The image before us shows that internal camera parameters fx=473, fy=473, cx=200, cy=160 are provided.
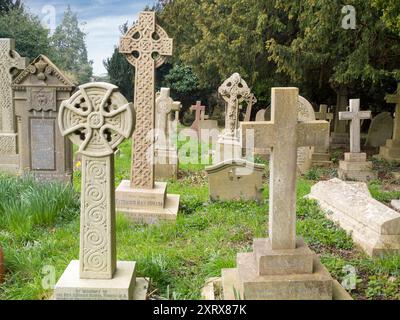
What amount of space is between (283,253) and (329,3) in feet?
31.8

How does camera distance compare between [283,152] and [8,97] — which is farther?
[8,97]

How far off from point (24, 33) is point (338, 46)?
18777 millimetres

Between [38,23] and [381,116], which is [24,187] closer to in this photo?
[381,116]

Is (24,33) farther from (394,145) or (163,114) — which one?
(394,145)

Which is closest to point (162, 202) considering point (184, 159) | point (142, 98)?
point (142, 98)

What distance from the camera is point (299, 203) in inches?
313

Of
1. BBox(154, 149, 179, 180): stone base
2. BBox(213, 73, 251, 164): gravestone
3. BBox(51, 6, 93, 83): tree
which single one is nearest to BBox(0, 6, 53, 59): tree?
BBox(51, 6, 93, 83): tree

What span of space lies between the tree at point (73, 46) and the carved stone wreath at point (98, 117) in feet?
108

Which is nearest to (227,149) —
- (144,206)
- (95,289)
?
(144,206)

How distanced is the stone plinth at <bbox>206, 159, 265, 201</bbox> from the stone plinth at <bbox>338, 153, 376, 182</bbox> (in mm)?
3822

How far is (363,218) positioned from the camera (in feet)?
20.0

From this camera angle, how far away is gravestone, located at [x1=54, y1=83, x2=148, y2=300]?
4023mm

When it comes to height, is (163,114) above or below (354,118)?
above

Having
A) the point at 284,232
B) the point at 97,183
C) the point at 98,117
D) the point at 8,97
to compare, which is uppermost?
the point at 8,97
